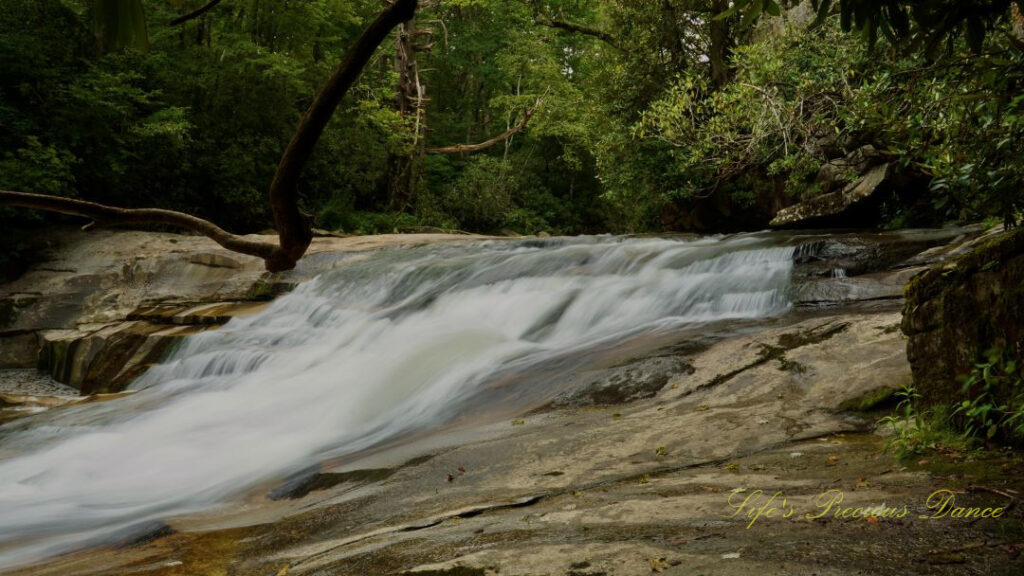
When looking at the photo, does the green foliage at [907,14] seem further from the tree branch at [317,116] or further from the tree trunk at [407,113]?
the tree trunk at [407,113]

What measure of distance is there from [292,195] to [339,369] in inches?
281

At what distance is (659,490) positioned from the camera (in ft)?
10.3

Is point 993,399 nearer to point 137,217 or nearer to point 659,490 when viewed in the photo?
point 659,490

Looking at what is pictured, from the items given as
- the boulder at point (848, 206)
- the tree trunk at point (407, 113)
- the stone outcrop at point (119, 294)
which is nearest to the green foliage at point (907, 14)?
the boulder at point (848, 206)

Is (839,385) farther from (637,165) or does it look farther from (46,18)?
(46,18)

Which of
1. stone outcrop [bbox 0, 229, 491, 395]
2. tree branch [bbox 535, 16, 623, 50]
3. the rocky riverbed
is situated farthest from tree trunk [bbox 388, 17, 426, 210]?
the rocky riverbed

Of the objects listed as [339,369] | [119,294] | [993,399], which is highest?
[993,399]

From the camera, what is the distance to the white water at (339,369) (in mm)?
5785

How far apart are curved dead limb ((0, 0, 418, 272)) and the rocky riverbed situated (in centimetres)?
122

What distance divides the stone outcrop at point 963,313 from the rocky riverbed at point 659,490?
437 mm

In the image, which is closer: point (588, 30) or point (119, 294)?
point (119, 294)

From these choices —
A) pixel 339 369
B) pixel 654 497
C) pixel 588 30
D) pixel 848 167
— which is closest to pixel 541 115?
pixel 588 30

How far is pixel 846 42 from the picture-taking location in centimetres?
977

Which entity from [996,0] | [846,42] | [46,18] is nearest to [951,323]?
[996,0]
